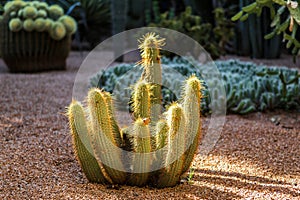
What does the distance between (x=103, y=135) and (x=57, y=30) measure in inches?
156

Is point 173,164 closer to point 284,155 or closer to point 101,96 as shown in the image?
point 101,96

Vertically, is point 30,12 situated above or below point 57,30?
above

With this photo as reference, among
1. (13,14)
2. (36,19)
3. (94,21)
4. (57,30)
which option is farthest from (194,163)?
(94,21)

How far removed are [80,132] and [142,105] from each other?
1.08 feet

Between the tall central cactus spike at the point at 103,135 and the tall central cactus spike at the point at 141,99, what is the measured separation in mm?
151

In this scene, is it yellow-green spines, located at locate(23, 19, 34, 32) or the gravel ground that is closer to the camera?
the gravel ground

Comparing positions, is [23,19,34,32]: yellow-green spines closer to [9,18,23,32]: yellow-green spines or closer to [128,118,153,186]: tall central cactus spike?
[9,18,23,32]: yellow-green spines

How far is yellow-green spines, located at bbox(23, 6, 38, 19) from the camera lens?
5898 millimetres

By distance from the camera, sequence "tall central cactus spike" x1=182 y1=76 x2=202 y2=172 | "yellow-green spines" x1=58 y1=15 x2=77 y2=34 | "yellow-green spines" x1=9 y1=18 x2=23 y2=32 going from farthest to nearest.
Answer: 1. "yellow-green spines" x1=58 y1=15 x2=77 y2=34
2. "yellow-green spines" x1=9 y1=18 x2=23 y2=32
3. "tall central cactus spike" x1=182 y1=76 x2=202 y2=172

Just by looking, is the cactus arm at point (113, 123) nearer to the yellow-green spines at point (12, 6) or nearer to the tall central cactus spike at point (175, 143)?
the tall central cactus spike at point (175, 143)

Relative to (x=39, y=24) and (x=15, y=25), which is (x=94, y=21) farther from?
(x=15, y=25)

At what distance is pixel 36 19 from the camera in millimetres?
6023

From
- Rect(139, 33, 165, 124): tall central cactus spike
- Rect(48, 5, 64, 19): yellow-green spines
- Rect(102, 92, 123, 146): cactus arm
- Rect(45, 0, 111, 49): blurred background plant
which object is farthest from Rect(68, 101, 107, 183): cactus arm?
Rect(45, 0, 111, 49): blurred background plant

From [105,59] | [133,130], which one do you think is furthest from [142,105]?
[105,59]
